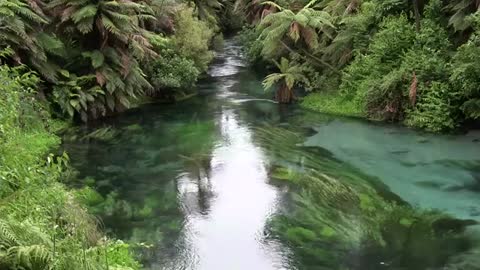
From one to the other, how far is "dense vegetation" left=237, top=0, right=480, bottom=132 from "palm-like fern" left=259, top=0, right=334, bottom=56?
0.10 feet

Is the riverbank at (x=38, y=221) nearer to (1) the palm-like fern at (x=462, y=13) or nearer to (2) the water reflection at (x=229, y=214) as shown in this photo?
(2) the water reflection at (x=229, y=214)

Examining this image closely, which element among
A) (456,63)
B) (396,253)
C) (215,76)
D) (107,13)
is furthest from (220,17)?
(396,253)

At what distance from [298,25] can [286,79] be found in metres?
1.77

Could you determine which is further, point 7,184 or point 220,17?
point 220,17

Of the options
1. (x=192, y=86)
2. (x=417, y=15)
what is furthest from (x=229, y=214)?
(x=192, y=86)

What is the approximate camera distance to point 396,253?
7.79m

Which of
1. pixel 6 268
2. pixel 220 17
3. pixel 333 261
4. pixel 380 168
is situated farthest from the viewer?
pixel 220 17

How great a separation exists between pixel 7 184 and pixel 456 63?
11.0 meters

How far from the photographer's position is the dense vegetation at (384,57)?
542 inches

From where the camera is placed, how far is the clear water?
27.3ft

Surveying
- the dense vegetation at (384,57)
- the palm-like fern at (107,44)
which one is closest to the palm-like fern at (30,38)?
the palm-like fern at (107,44)

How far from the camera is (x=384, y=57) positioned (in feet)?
52.7

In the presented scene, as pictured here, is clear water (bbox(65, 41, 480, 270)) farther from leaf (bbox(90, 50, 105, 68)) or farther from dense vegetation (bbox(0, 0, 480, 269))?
leaf (bbox(90, 50, 105, 68))

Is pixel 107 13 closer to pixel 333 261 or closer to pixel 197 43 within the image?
pixel 197 43
